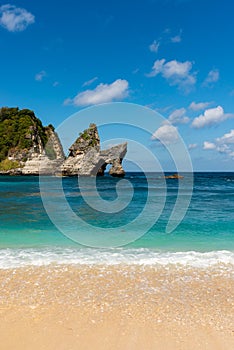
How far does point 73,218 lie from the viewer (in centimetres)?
1911

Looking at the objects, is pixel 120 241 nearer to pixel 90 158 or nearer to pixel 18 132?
pixel 90 158

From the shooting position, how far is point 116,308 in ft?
18.7

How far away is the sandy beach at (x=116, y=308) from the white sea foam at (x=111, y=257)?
55 centimetres

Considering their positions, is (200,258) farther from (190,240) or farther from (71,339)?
(71,339)

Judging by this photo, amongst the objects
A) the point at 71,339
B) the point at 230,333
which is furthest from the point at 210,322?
the point at 71,339

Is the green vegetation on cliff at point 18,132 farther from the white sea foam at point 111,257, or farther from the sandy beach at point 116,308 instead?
the sandy beach at point 116,308

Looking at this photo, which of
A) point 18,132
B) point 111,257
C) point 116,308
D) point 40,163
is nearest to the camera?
point 116,308

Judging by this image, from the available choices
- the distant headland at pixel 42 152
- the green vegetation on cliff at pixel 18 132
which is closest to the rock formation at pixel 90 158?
the distant headland at pixel 42 152

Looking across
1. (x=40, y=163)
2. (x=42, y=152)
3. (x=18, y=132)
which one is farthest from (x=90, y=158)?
(x=18, y=132)

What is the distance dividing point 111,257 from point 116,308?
3802 millimetres

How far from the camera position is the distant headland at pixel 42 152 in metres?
95.4

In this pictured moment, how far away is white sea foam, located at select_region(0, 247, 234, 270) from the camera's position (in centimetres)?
866

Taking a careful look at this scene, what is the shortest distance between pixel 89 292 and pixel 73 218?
1286cm

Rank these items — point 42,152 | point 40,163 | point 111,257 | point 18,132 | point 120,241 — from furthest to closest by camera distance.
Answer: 1. point 42,152
2. point 18,132
3. point 40,163
4. point 120,241
5. point 111,257
